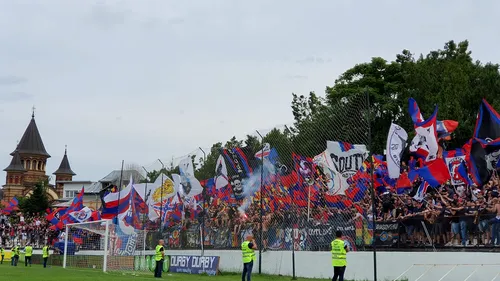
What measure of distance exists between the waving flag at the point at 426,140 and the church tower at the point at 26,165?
172851 millimetres

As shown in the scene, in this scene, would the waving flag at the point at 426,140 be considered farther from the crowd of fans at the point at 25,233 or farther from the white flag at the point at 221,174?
the crowd of fans at the point at 25,233

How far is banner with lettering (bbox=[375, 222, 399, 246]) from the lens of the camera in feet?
76.4

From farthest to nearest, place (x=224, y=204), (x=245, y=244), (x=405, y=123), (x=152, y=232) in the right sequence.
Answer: (x=405, y=123) < (x=152, y=232) < (x=224, y=204) < (x=245, y=244)

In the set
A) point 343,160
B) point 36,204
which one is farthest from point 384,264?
point 36,204

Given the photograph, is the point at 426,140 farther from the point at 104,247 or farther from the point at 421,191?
the point at 104,247

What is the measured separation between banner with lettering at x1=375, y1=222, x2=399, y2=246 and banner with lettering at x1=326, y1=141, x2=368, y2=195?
229 cm

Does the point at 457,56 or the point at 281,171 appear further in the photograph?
the point at 457,56

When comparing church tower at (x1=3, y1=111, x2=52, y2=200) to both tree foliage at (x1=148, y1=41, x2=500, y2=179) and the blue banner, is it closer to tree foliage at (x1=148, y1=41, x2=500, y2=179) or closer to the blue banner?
tree foliage at (x1=148, y1=41, x2=500, y2=179)

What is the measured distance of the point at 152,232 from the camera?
38219 millimetres

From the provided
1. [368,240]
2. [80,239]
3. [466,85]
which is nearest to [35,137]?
[80,239]

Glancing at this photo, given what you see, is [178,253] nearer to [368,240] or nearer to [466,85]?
[368,240]

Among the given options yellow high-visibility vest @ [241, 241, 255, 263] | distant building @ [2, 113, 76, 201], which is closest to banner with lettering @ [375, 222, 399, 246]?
yellow high-visibility vest @ [241, 241, 255, 263]

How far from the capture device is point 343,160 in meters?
22.5

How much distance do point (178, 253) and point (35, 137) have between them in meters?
174
